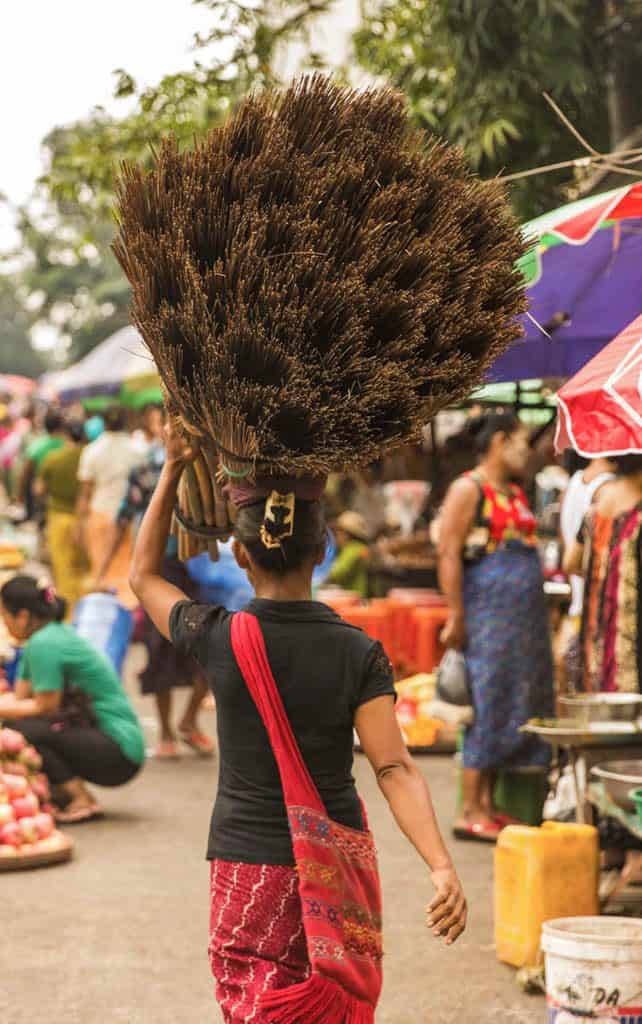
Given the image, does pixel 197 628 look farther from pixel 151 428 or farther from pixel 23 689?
pixel 151 428

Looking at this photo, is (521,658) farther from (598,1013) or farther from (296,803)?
(296,803)

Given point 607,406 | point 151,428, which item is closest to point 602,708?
point 607,406

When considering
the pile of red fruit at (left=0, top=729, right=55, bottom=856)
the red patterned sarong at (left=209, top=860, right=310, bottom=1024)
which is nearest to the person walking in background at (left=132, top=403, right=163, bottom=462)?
the pile of red fruit at (left=0, top=729, right=55, bottom=856)

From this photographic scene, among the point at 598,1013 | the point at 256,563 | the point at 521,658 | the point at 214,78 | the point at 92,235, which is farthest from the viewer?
the point at 92,235

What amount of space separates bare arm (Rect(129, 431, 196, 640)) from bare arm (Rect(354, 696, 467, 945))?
2.05 ft

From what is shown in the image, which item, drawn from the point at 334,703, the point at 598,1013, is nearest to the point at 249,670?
the point at 334,703

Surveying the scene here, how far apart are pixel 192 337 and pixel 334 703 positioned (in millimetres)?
858

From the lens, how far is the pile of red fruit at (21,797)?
7281 mm

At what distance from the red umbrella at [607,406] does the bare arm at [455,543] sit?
314cm

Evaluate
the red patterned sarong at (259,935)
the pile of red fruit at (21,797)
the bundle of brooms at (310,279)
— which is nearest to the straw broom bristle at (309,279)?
the bundle of brooms at (310,279)

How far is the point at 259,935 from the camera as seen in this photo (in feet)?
11.5

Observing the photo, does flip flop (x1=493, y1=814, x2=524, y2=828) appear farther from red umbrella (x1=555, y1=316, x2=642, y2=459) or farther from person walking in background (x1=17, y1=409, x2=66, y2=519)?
person walking in background (x1=17, y1=409, x2=66, y2=519)

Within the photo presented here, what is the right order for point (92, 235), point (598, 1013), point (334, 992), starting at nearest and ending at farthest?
point (334, 992) → point (598, 1013) → point (92, 235)

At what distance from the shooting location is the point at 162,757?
32.9 feet
